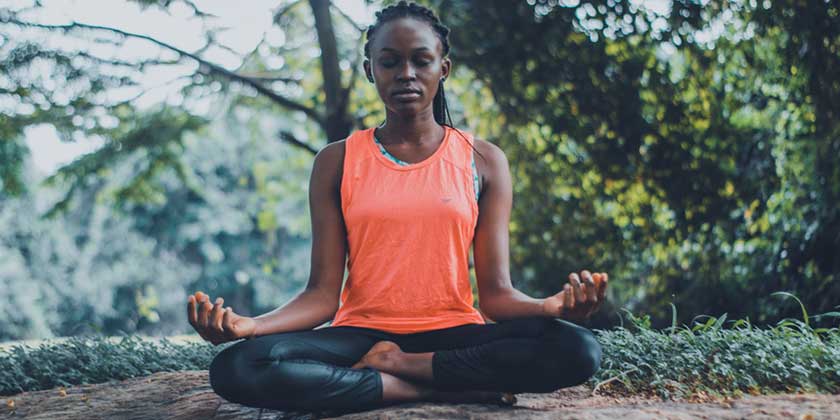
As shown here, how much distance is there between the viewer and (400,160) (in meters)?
3.23

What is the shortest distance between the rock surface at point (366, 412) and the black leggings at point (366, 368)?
0.09m

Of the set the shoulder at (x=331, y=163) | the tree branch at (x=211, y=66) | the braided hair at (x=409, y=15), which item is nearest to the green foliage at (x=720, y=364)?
the braided hair at (x=409, y=15)

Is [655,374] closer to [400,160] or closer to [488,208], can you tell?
[488,208]

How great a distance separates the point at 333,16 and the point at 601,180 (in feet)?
10.7

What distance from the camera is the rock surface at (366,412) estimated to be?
2572mm

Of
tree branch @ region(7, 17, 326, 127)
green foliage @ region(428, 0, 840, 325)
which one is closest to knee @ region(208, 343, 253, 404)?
green foliage @ region(428, 0, 840, 325)

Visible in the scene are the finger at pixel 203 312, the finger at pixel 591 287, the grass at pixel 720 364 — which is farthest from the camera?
the grass at pixel 720 364

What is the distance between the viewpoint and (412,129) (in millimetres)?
3287

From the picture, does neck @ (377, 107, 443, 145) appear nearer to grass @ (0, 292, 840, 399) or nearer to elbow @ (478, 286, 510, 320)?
elbow @ (478, 286, 510, 320)

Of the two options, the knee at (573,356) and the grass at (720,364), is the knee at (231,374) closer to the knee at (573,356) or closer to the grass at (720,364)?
the knee at (573,356)

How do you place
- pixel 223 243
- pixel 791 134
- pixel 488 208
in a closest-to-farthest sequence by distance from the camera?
1. pixel 488 208
2. pixel 791 134
3. pixel 223 243

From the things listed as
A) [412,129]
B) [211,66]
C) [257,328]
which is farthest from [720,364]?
[211,66]

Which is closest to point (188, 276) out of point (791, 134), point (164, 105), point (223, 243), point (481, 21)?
point (223, 243)

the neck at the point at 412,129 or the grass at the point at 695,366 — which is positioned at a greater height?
the neck at the point at 412,129
